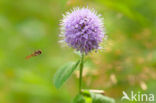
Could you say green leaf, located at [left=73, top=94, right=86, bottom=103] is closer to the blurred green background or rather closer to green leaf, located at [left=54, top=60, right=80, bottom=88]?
green leaf, located at [left=54, top=60, right=80, bottom=88]

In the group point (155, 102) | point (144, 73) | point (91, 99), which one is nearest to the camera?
point (91, 99)

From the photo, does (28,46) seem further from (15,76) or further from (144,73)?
(144,73)

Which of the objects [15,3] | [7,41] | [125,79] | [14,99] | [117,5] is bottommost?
[14,99]

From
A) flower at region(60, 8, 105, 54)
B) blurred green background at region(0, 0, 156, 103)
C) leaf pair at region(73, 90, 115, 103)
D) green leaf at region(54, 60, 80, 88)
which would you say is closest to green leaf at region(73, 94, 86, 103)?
leaf pair at region(73, 90, 115, 103)

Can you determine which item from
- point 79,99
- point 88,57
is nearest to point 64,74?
point 79,99

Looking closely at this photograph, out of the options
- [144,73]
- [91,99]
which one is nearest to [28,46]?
[144,73]

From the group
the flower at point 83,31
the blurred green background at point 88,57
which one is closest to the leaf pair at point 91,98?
the flower at point 83,31

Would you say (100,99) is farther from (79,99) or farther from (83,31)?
(83,31)
